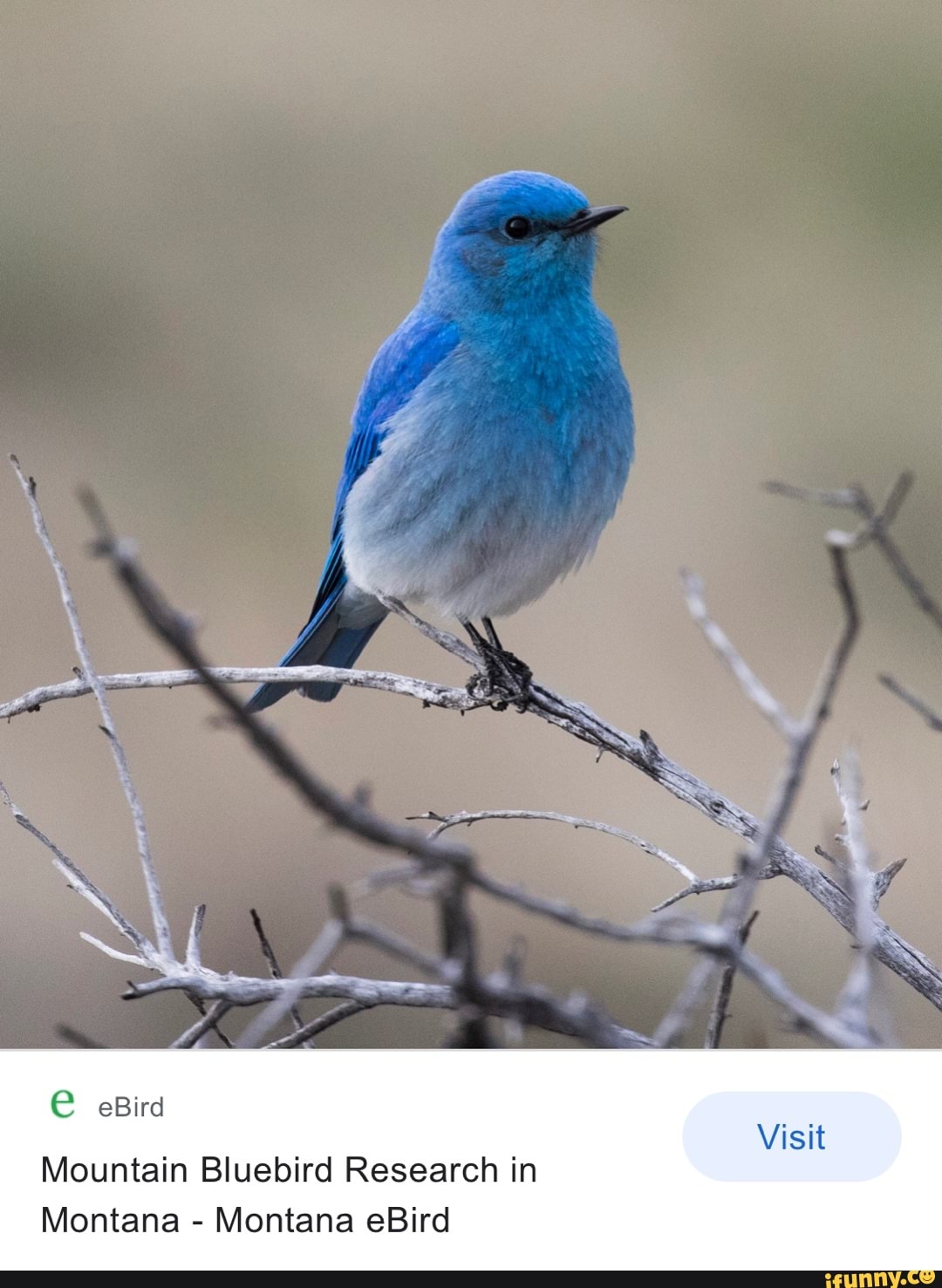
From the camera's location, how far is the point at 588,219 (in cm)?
A: 381


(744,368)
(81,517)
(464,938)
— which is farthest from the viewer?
(744,368)

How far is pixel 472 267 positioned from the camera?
3975 millimetres

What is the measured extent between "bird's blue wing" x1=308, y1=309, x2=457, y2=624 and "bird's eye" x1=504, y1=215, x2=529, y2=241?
30 cm

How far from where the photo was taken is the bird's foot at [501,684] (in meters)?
3.50

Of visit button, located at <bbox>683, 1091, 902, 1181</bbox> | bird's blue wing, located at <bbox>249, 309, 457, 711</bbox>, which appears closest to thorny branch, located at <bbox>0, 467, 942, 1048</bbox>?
visit button, located at <bbox>683, 1091, 902, 1181</bbox>

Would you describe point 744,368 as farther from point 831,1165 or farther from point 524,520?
point 831,1165

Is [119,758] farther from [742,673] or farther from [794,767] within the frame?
[794,767]

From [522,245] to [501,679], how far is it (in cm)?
125

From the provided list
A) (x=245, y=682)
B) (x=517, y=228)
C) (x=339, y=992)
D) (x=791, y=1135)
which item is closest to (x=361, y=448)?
(x=517, y=228)

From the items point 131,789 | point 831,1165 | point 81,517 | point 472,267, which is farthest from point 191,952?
point 81,517

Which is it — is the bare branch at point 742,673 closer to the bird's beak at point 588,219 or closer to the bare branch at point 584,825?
the bare branch at point 584,825

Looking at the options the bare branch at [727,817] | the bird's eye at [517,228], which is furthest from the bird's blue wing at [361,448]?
the bare branch at [727,817]

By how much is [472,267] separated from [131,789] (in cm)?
215

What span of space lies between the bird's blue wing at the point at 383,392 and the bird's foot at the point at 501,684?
785mm
